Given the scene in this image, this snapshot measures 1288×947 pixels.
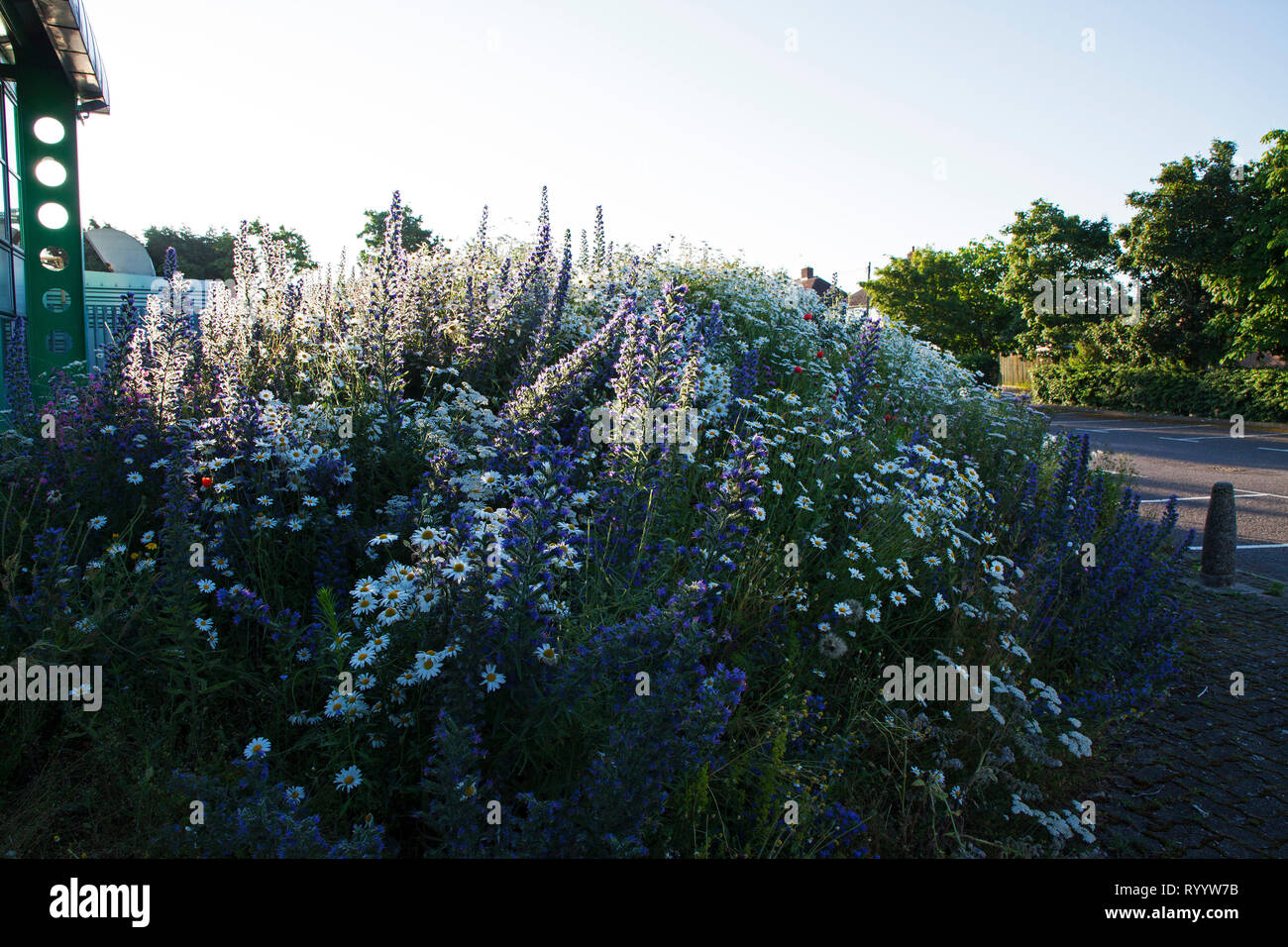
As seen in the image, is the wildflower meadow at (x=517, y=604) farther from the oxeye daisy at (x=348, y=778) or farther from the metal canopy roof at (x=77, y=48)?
the metal canopy roof at (x=77, y=48)

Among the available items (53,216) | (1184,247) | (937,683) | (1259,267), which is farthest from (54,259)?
(1184,247)

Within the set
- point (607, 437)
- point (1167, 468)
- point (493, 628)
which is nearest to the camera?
point (493, 628)

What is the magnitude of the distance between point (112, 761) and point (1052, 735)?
3.97 meters

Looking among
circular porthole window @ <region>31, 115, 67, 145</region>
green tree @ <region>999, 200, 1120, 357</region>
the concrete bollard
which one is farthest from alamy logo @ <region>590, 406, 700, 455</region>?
green tree @ <region>999, 200, 1120, 357</region>

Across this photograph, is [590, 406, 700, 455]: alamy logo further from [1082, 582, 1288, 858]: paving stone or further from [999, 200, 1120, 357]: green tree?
[999, 200, 1120, 357]: green tree

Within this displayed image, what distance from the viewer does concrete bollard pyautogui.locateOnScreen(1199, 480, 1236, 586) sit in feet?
21.3

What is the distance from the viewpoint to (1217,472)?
1262 cm

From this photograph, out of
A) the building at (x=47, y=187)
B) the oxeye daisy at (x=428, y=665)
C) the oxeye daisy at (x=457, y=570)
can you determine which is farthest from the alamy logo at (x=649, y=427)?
the building at (x=47, y=187)

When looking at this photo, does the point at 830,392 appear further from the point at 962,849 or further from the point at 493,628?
the point at 493,628

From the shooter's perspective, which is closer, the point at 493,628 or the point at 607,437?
the point at 493,628

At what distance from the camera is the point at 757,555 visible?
371cm

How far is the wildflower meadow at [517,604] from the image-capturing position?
2.37 metres

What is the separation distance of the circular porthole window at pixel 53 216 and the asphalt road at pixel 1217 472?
12.6m
